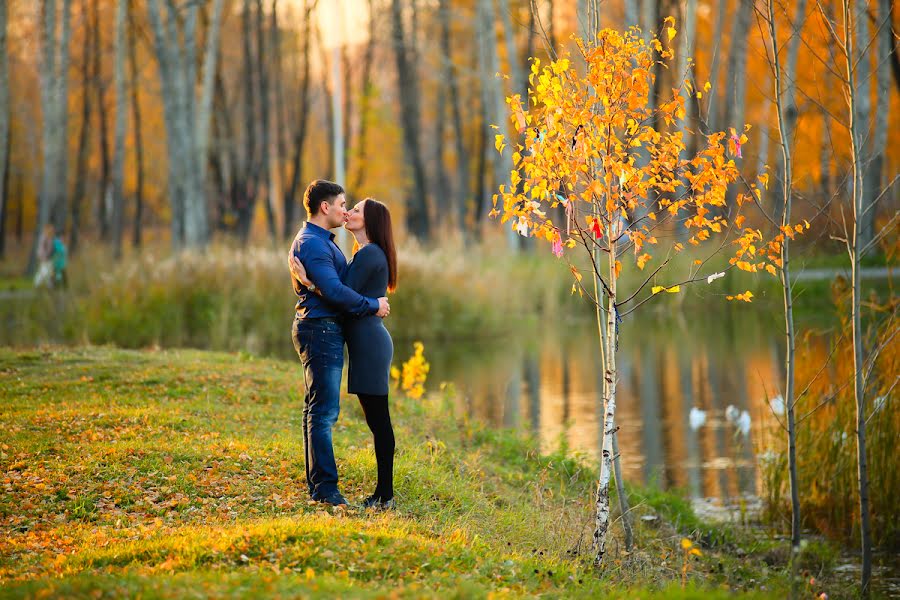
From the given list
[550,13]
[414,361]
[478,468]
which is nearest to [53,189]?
[550,13]

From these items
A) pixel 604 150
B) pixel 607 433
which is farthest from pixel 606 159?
pixel 607 433

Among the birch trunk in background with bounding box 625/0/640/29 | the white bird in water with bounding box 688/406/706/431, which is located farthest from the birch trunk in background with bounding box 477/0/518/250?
the white bird in water with bounding box 688/406/706/431

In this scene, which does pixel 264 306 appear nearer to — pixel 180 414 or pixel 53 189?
pixel 180 414

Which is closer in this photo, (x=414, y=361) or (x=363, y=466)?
(x=363, y=466)

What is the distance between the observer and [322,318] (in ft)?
21.9

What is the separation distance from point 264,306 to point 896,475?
1321cm

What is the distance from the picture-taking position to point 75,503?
6852 mm

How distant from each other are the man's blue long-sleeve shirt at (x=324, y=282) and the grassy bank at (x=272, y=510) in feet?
4.05

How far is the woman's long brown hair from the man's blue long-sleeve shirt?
0.26 metres

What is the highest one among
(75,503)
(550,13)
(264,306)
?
(550,13)

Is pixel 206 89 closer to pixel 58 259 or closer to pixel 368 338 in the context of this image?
pixel 58 259

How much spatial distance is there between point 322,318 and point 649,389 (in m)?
9.66

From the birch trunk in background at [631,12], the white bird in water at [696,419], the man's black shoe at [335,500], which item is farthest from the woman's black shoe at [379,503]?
the birch trunk in background at [631,12]

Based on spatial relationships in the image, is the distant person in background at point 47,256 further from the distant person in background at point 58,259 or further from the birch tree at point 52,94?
the birch tree at point 52,94
